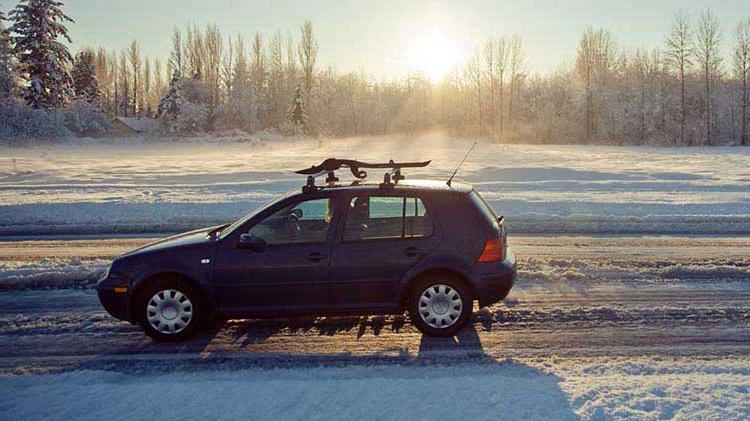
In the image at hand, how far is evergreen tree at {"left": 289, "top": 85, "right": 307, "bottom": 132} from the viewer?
251ft

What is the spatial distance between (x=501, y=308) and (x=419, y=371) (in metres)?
2.22

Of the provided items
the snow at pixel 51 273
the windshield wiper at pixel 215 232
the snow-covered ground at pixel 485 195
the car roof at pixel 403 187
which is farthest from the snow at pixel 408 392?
the snow-covered ground at pixel 485 195

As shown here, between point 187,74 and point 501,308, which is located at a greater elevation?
point 187,74

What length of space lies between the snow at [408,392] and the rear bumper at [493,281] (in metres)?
0.92

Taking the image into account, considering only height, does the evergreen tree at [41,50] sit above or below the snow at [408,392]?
above

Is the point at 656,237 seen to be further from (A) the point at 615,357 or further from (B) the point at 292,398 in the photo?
(B) the point at 292,398

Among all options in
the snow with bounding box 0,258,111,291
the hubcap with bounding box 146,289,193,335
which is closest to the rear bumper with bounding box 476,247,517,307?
the hubcap with bounding box 146,289,193,335

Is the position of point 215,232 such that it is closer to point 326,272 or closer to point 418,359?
point 326,272

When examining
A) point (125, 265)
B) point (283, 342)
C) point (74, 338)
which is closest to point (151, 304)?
point (125, 265)

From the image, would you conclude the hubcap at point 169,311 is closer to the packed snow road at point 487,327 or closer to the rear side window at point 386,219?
the packed snow road at point 487,327

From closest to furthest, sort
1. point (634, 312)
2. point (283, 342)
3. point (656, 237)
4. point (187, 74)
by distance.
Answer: point (283, 342), point (634, 312), point (656, 237), point (187, 74)

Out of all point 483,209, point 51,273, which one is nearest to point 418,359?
point 483,209

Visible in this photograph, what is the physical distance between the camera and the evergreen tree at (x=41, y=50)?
2157 inches

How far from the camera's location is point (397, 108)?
9006 cm
